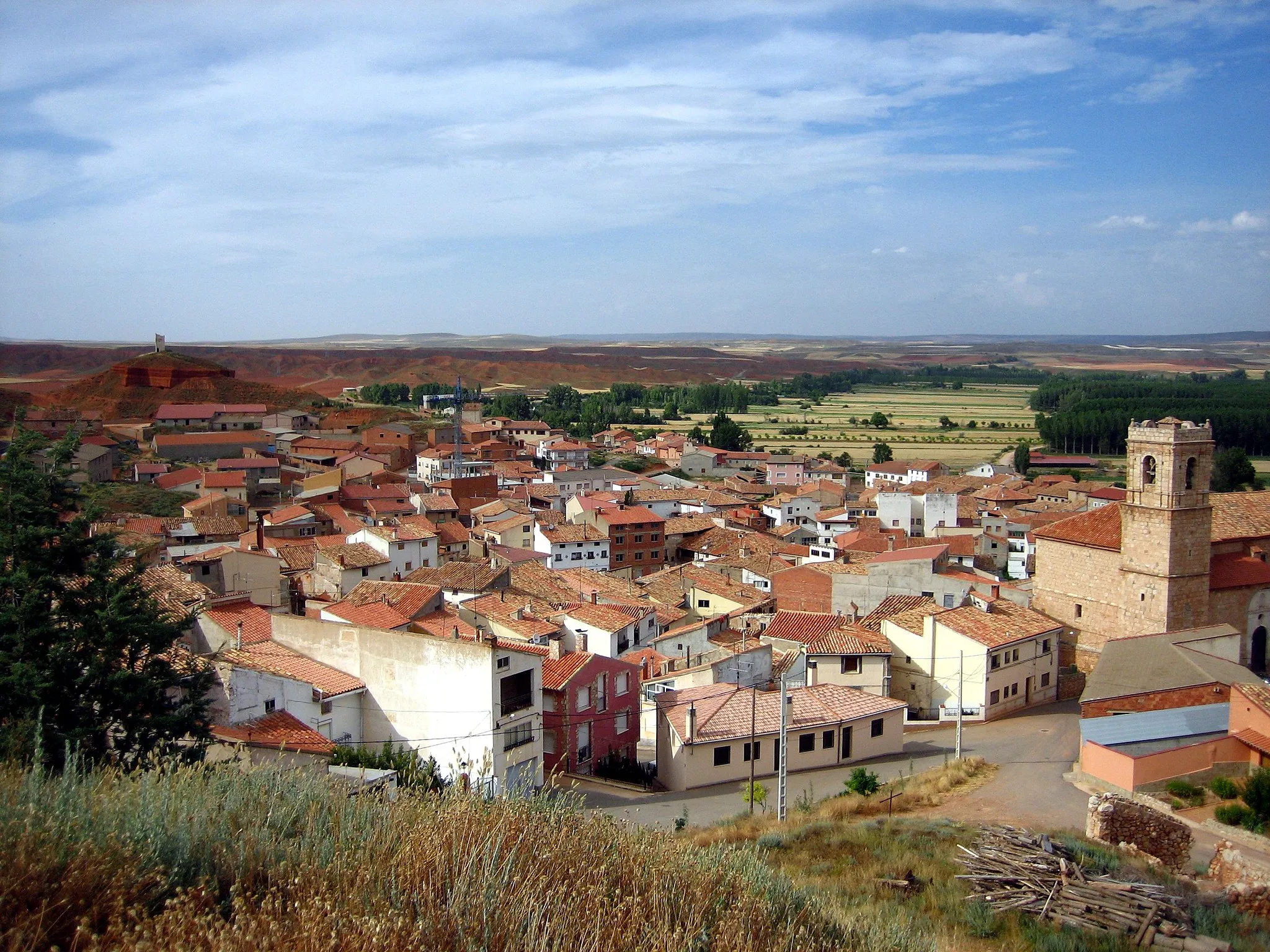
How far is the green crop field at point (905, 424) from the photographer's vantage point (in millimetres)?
88125

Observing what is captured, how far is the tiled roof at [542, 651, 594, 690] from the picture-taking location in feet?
56.0

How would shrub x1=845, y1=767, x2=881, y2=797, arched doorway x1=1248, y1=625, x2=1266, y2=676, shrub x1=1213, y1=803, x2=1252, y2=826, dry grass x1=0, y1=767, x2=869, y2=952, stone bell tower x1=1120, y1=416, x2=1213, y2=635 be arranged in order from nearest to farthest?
1. dry grass x1=0, y1=767, x2=869, y2=952
2. shrub x1=1213, y1=803, x2=1252, y2=826
3. shrub x1=845, y1=767, x2=881, y2=797
4. stone bell tower x1=1120, y1=416, x2=1213, y2=635
5. arched doorway x1=1248, y1=625, x2=1266, y2=676

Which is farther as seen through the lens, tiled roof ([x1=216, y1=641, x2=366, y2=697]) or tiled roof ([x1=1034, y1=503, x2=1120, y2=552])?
tiled roof ([x1=1034, y1=503, x2=1120, y2=552])

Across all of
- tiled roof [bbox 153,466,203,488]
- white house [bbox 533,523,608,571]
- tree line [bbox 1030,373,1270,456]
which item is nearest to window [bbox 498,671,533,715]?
white house [bbox 533,523,608,571]

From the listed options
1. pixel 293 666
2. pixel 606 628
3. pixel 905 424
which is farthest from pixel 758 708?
pixel 905 424

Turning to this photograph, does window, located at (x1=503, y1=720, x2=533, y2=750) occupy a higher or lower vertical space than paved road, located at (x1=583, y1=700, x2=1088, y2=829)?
higher

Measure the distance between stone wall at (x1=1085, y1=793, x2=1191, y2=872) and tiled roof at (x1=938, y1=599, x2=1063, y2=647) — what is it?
9.24 metres

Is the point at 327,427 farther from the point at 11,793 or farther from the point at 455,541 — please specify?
the point at 11,793

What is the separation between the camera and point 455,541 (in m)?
36.2

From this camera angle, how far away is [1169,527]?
23.1 meters

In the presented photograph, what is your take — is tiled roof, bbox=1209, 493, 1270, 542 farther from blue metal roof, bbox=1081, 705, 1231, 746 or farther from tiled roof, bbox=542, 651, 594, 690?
tiled roof, bbox=542, 651, 594, 690

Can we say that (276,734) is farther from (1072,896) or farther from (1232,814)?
(1232,814)

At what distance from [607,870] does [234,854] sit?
1657mm

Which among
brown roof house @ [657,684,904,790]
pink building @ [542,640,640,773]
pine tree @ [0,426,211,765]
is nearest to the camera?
pine tree @ [0,426,211,765]
